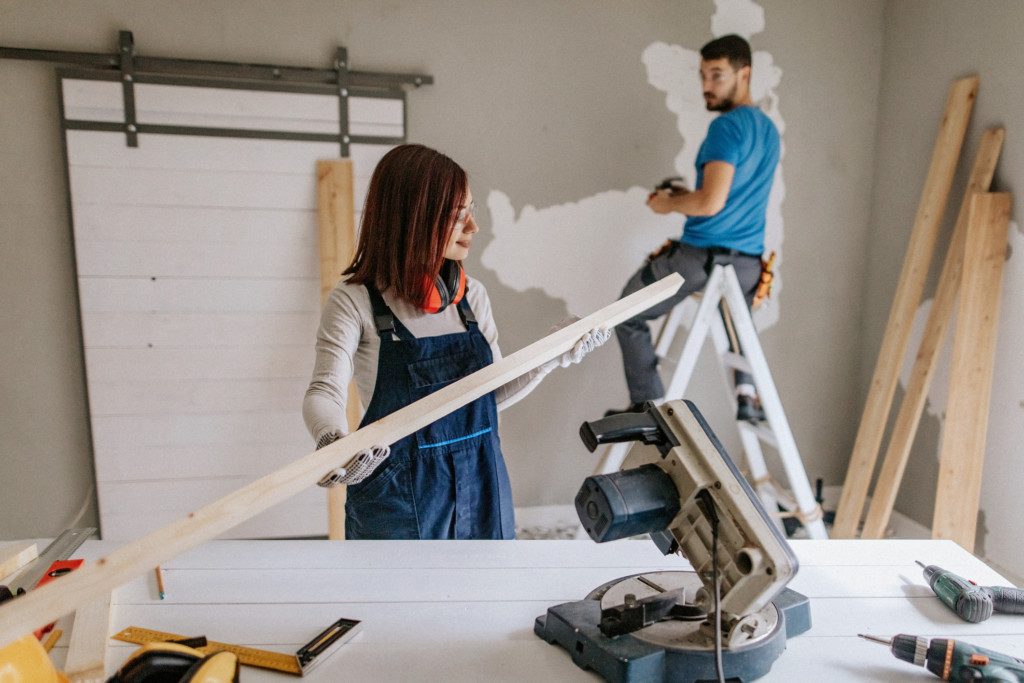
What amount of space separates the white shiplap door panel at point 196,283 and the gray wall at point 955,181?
6.75 feet

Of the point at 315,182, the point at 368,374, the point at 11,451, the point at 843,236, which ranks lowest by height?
the point at 11,451

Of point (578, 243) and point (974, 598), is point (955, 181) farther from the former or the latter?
point (974, 598)

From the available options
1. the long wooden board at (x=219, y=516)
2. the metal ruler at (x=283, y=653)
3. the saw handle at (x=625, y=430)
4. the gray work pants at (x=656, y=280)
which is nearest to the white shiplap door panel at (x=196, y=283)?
the gray work pants at (x=656, y=280)

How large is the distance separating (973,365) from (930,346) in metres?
0.22

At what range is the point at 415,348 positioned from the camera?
153cm

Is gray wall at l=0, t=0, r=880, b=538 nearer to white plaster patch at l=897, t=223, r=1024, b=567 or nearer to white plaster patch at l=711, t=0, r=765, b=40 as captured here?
white plaster patch at l=711, t=0, r=765, b=40

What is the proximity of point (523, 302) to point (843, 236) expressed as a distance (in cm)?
145

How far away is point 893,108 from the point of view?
114 inches

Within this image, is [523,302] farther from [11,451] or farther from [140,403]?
[11,451]

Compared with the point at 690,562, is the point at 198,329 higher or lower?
higher

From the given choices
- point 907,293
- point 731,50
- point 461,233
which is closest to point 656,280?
point 731,50

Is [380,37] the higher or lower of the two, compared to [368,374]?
higher

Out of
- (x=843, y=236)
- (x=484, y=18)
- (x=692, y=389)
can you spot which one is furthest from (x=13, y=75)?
(x=843, y=236)

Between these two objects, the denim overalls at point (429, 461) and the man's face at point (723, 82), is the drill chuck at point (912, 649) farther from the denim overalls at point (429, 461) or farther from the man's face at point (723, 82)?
the man's face at point (723, 82)
